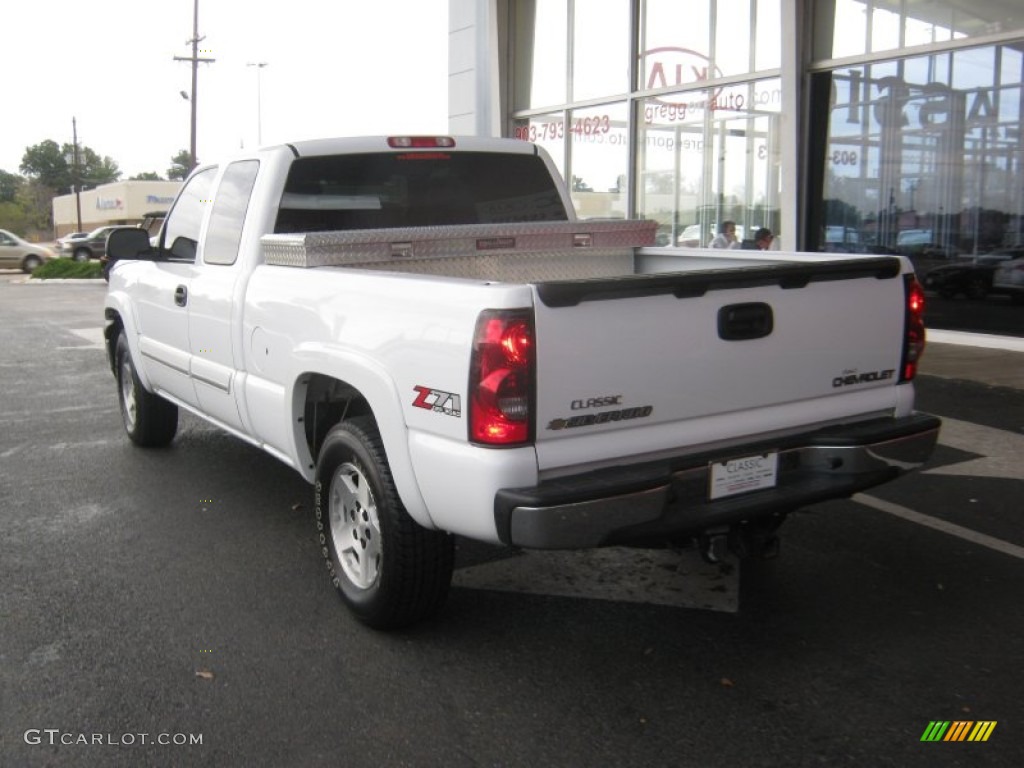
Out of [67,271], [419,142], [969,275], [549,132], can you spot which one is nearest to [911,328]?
[419,142]

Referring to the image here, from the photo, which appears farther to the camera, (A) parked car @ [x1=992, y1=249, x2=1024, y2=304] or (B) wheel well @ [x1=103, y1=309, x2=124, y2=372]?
(A) parked car @ [x1=992, y1=249, x2=1024, y2=304]

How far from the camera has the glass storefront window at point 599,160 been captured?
17219mm

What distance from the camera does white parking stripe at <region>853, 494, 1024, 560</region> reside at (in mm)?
4805

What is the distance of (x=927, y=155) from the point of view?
12578 mm

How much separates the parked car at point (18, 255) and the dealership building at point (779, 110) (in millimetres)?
24629

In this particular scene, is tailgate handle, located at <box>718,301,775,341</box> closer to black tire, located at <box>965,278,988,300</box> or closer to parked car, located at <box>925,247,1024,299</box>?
parked car, located at <box>925,247,1024,299</box>

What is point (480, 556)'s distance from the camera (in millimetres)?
4789

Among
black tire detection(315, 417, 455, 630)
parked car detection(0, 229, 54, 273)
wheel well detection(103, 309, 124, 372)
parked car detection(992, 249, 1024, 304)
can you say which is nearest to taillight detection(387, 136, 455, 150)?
black tire detection(315, 417, 455, 630)

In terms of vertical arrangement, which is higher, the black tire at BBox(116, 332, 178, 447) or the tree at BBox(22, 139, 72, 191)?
the tree at BBox(22, 139, 72, 191)

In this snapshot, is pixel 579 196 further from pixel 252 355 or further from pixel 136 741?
pixel 136 741

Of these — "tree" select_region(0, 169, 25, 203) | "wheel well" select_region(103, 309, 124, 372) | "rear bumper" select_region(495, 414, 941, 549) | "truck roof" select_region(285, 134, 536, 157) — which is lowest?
"rear bumper" select_region(495, 414, 941, 549)

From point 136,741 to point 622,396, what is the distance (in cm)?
191

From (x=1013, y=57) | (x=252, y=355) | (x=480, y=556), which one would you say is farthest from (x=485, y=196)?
(x=1013, y=57)

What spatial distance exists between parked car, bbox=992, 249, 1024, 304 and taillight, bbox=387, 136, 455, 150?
8.75 metres
